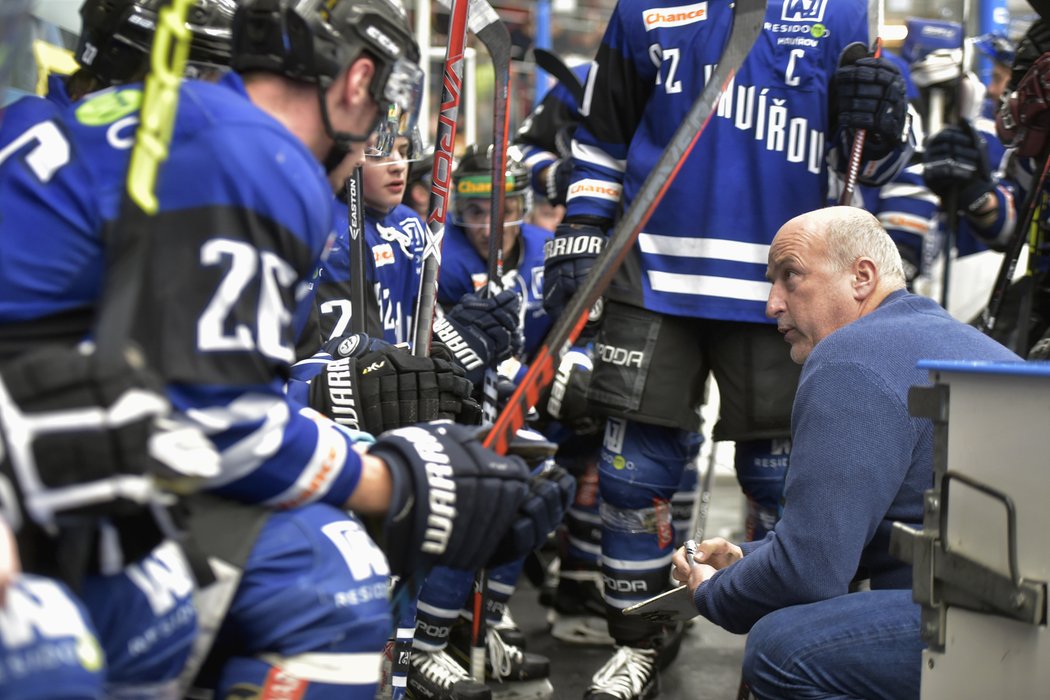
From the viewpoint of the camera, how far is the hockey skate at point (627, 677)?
3.83 metres

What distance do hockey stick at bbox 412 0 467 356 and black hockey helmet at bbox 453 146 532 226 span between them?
1.75 meters

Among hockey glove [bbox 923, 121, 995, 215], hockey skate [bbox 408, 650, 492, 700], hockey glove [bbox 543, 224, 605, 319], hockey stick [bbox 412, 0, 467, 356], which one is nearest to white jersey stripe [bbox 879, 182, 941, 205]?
hockey glove [bbox 923, 121, 995, 215]

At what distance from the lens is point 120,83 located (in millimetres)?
3176

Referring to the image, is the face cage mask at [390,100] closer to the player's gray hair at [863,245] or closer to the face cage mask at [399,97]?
the face cage mask at [399,97]

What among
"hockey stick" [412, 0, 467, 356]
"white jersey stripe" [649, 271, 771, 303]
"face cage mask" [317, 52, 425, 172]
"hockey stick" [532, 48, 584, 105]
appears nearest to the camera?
"face cage mask" [317, 52, 425, 172]

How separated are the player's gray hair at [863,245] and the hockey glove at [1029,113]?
4.71ft

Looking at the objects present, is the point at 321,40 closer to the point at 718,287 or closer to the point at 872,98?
the point at 718,287

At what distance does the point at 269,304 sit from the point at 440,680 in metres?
2.22

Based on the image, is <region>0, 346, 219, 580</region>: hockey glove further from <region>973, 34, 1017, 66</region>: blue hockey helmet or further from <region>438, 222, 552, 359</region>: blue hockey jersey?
<region>973, 34, 1017, 66</region>: blue hockey helmet

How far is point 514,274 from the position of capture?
5625 mm

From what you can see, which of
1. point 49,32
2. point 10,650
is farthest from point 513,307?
point 10,650

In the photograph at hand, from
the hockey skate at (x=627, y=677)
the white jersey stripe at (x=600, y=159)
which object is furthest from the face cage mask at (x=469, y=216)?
the hockey skate at (x=627, y=677)

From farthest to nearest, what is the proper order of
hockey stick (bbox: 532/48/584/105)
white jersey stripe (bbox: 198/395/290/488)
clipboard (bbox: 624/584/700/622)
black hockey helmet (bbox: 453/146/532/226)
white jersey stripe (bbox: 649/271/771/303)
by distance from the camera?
hockey stick (bbox: 532/48/584/105) < black hockey helmet (bbox: 453/146/532/226) < white jersey stripe (bbox: 649/271/771/303) < clipboard (bbox: 624/584/700/622) < white jersey stripe (bbox: 198/395/290/488)

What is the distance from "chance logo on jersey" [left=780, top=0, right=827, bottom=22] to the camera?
155 inches
